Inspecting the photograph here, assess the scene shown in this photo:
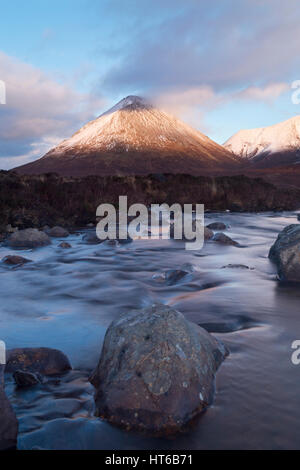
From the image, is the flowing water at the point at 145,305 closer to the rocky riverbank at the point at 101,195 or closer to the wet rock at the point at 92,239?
the wet rock at the point at 92,239

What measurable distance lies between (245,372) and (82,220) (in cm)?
1267

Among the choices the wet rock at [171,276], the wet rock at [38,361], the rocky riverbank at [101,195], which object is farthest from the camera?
the rocky riverbank at [101,195]

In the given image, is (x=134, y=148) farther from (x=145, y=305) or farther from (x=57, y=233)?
(x=145, y=305)

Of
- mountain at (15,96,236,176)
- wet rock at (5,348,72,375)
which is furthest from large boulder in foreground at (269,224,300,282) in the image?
mountain at (15,96,236,176)

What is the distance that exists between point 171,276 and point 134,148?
112098mm

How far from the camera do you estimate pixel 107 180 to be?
21.5m

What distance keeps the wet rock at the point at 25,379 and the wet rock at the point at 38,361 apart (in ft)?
0.43

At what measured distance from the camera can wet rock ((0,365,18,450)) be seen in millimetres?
2555

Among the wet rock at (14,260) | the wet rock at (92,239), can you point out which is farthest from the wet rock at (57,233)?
the wet rock at (14,260)

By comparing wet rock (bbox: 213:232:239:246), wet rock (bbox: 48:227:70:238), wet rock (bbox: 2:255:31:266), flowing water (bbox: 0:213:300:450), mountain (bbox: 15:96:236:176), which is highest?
mountain (bbox: 15:96:236:176)

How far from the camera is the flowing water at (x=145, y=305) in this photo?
2738 millimetres

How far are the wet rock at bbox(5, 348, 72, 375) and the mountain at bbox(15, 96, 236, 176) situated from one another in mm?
83991

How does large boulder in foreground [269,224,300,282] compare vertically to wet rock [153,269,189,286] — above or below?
above

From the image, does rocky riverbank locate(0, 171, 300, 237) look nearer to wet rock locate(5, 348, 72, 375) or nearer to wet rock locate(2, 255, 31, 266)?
wet rock locate(2, 255, 31, 266)
